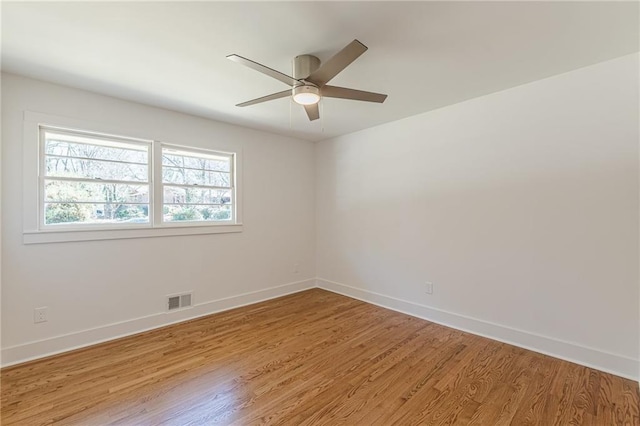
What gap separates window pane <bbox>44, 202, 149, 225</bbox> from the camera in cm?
262

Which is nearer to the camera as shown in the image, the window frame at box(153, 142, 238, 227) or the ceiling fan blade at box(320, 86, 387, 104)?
the ceiling fan blade at box(320, 86, 387, 104)

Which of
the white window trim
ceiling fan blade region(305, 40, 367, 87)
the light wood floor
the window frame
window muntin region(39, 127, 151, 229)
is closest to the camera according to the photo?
ceiling fan blade region(305, 40, 367, 87)

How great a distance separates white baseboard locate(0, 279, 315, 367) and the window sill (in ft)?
2.88

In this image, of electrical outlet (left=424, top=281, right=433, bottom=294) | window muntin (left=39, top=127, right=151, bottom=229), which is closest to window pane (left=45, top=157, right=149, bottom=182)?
window muntin (left=39, top=127, right=151, bottom=229)

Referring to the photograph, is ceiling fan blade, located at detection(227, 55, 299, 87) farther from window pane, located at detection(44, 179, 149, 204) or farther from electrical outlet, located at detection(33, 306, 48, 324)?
electrical outlet, located at detection(33, 306, 48, 324)

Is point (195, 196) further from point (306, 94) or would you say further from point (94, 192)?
point (306, 94)

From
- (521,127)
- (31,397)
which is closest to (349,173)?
(521,127)

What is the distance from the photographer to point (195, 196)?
354cm

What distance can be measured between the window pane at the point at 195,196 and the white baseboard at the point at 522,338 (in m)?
2.43

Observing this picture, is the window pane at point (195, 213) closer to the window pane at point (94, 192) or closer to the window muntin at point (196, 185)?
the window muntin at point (196, 185)

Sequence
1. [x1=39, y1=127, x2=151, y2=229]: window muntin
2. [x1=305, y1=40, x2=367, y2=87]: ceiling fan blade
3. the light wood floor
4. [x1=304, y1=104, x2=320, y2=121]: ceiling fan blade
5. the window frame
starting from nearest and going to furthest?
[x1=305, y1=40, x2=367, y2=87]: ceiling fan blade → the light wood floor → [x1=304, y1=104, x2=320, y2=121]: ceiling fan blade → [x1=39, y1=127, x2=151, y2=229]: window muntin → the window frame

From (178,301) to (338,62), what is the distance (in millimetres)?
3063

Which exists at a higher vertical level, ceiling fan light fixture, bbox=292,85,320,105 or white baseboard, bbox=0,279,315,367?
ceiling fan light fixture, bbox=292,85,320,105

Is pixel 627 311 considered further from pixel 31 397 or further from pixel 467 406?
pixel 31 397
